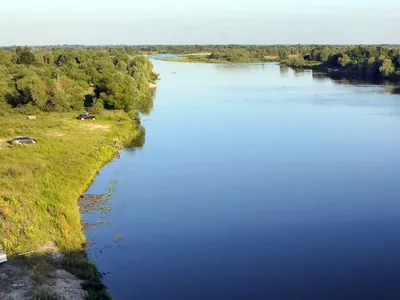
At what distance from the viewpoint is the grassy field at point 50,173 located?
15.4 m

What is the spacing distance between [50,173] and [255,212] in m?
9.63

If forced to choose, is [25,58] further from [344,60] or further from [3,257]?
[3,257]

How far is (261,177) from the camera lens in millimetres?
24000

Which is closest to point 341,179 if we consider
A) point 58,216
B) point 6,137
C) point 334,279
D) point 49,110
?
point 334,279

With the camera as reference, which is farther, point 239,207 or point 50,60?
point 50,60

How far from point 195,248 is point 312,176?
32.1 feet

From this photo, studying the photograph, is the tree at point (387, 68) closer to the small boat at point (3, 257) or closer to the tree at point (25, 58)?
the tree at point (25, 58)

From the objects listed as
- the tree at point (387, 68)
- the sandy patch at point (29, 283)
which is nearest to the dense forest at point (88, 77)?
the tree at point (387, 68)

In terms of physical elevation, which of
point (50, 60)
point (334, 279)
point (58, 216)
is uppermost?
point (50, 60)

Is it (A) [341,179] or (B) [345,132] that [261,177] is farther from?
(B) [345,132]

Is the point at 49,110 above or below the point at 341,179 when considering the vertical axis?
above

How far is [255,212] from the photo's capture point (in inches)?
770

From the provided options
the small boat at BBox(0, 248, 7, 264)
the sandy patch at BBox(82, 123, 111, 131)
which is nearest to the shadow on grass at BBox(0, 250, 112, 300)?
the small boat at BBox(0, 248, 7, 264)

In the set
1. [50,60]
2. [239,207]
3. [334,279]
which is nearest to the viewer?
[334,279]
